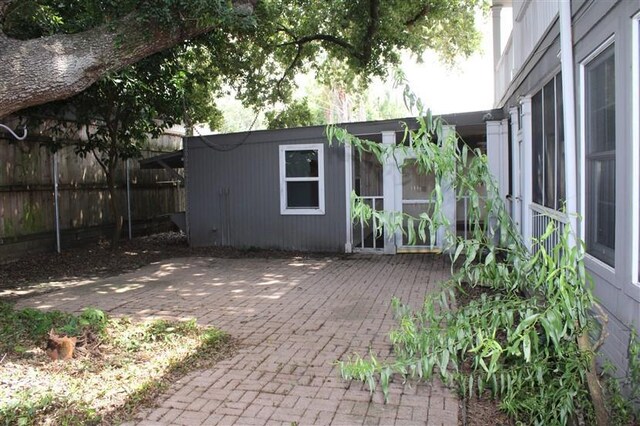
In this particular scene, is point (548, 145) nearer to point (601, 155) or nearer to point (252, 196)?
point (601, 155)

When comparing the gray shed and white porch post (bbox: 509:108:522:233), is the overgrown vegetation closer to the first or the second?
white porch post (bbox: 509:108:522:233)

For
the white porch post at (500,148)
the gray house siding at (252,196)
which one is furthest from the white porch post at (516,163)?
the gray house siding at (252,196)

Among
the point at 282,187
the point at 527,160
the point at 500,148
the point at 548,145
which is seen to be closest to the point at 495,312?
the point at 548,145

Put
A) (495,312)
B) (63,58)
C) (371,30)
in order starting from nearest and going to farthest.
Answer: (495,312) → (63,58) → (371,30)

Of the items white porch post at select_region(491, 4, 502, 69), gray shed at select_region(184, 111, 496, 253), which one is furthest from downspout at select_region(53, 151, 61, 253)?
white porch post at select_region(491, 4, 502, 69)

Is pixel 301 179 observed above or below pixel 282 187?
above

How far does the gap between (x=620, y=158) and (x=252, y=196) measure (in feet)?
29.7

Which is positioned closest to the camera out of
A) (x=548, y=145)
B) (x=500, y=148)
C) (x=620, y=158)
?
(x=620, y=158)

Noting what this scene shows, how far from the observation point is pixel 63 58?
190 inches

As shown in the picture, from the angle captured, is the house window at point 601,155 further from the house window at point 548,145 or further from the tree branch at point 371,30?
the tree branch at point 371,30

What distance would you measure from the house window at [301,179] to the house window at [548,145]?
16.3ft

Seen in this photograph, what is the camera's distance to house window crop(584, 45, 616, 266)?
3.82 m

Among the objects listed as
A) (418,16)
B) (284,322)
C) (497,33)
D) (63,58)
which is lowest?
(284,322)

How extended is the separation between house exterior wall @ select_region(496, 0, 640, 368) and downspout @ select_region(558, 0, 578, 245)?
0.09 m
